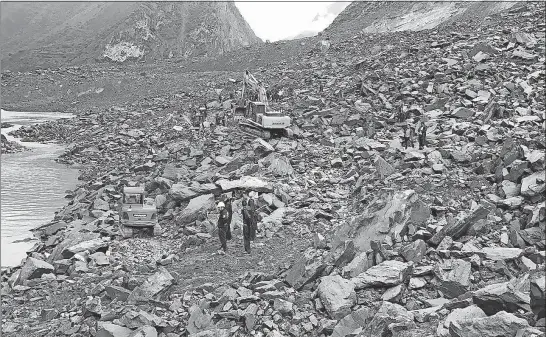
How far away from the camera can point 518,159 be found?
1207cm

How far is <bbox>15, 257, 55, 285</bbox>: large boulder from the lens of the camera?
11.1m

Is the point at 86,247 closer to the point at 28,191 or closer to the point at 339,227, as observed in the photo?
the point at 339,227

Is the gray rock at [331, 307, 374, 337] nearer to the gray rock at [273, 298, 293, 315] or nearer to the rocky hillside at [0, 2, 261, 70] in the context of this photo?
the gray rock at [273, 298, 293, 315]

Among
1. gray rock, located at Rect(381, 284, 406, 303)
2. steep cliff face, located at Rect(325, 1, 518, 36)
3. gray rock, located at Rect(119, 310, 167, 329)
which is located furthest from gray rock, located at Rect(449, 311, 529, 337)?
steep cliff face, located at Rect(325, 1, 518, 36)

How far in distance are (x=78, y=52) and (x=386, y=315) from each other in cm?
9901

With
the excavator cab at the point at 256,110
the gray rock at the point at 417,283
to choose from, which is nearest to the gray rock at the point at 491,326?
the gray rock at the point at 417,283

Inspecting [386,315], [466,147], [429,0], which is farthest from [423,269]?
[429,0]

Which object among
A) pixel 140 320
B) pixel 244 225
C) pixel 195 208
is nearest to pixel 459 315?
pixel 140 320

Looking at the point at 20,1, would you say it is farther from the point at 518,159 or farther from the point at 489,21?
the point at 518,159

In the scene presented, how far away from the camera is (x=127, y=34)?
93562 millimetres

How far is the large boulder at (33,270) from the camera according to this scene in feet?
36.4

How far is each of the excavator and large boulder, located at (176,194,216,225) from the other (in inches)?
243

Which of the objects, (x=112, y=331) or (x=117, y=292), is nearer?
(x=112, y=331)

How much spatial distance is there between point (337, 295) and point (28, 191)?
17222 millimetres
